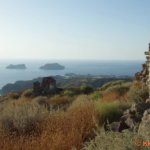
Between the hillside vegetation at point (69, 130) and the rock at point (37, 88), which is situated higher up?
the hillside vegetation at point (69, 130)

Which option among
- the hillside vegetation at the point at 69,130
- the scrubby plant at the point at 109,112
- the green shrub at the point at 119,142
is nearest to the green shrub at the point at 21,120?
the hillside vegetation at the point at 69,130

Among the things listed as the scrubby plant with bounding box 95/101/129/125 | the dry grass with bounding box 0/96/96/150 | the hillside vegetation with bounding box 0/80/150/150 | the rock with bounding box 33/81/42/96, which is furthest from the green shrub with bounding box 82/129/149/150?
the rock with bounding box 33/81/42/96

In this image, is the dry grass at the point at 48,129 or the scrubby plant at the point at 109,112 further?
the scrubby plant at the point at 109,112

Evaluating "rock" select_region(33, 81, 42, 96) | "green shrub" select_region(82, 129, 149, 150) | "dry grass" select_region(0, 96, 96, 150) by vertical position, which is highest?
"green shrub" select_region(82, 129, 149, 150)

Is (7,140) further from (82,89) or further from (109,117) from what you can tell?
(82,89)

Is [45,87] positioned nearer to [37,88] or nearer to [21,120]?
[37,88]

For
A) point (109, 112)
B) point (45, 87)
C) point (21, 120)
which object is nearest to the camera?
point (21, 120)

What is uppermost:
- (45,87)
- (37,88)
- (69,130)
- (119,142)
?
(119,142)

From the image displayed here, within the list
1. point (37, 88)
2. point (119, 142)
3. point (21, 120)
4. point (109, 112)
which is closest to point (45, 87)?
point (37, 88)

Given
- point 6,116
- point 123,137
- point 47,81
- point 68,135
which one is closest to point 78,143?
point 68,135

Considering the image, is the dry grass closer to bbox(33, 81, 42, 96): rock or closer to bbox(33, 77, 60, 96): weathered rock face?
bbox(33, 77, 60, 96): weathered rock face

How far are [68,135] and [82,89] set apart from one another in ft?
78.6

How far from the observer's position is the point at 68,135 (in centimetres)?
777

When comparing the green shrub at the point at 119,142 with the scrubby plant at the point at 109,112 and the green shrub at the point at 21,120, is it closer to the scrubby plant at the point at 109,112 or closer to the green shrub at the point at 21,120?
the green shrub at the point at 21,120
